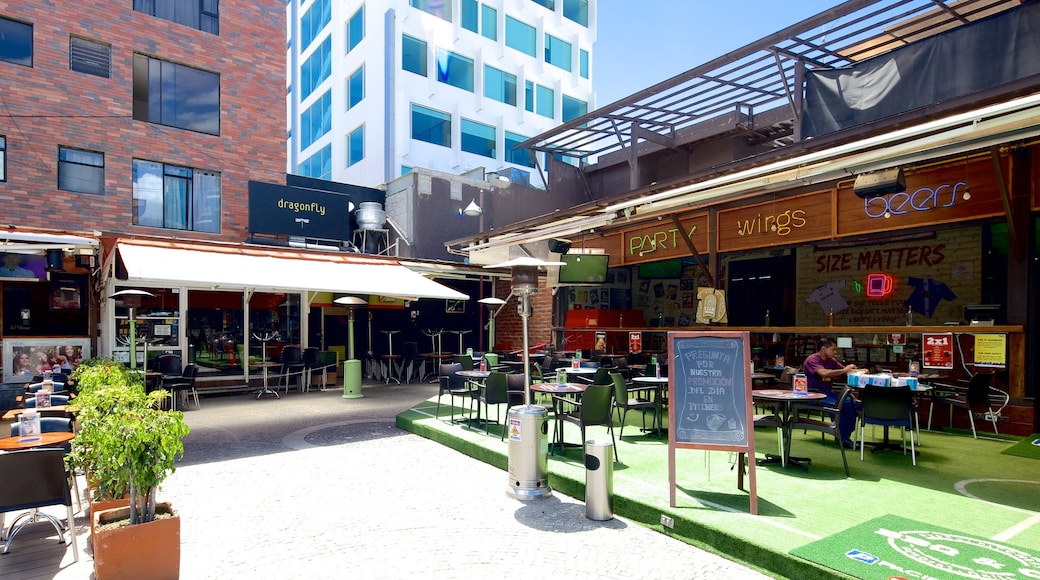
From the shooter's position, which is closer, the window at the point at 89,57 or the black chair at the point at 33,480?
the black chair at the point at 33,480

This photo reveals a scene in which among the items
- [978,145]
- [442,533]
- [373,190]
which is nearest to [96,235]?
[373,190]

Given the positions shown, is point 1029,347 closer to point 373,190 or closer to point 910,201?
point 910,201

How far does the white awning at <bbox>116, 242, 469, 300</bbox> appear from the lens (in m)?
7.69

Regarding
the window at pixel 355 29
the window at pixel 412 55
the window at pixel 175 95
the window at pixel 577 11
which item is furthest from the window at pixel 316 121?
the window at pixel 577 11

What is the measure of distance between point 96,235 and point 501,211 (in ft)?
30.8

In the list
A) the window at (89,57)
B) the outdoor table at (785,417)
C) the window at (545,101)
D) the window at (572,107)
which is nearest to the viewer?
the outdoor table at (785,417)

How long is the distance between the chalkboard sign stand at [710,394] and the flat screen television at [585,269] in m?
6.74

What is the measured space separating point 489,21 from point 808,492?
78.1ft

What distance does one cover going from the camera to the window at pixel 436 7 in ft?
71.8

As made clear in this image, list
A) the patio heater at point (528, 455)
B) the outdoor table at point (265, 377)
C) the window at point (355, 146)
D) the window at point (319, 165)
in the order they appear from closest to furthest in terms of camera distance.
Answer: the patio heater at point (528, 455)
the outdoor table at point (265, 377)
the window at point (355, 146)
the window at point (319, 165)

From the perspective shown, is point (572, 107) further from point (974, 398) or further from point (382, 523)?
point (382, 523)

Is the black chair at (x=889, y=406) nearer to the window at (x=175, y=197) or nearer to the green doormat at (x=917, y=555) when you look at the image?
the green doormat at (x=917, y=555)

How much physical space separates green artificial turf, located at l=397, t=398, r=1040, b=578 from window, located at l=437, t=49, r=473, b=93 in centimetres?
1921

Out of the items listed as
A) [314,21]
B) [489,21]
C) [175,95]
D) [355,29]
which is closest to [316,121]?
[314,21]
